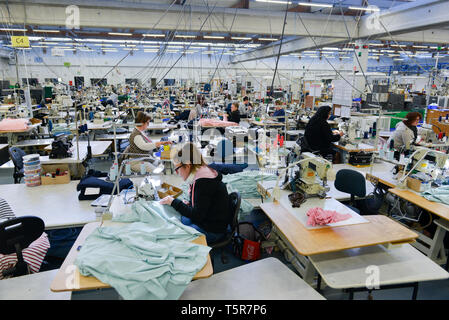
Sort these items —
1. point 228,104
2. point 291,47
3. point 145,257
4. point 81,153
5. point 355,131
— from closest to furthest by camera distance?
1. point 145,257
2. point 81,153
3. point 355,131
4. point 228,104
5. point 291,47

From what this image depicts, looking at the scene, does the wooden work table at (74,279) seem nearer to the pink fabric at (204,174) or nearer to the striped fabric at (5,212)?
the pink fabric at (204,174)

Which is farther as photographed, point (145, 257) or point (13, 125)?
point (13, 125)

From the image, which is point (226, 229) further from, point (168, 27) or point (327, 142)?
point (168, 27)

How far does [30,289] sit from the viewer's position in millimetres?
1991

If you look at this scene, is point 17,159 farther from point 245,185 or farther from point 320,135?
point 320,135

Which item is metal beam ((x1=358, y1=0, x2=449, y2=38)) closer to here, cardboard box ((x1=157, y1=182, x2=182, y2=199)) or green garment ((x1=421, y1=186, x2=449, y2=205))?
green garment ((x1=421, y1=186, x2=449, y2=205))

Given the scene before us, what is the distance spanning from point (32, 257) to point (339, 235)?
2.48 meters

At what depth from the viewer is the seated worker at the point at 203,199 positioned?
2498mm

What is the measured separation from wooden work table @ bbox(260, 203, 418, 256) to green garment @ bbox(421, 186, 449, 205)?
84 centimetres

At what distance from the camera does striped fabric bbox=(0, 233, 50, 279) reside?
228 cm

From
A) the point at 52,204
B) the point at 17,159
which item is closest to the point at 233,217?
the point at 52,204

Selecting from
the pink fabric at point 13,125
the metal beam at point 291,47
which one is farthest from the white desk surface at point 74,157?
the metal beam at point 291,47

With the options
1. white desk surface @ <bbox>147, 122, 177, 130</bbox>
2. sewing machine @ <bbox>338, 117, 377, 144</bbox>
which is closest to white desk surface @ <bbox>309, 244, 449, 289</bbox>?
sewing machine @ <bbox>338, 117, 377, 144</bbox>
